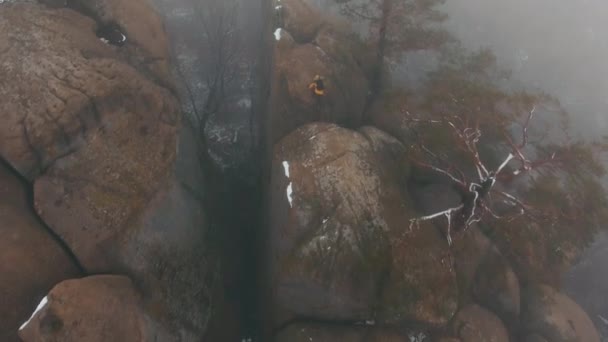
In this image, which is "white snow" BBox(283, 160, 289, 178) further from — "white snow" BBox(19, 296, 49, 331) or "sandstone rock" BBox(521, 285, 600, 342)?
"sandstone rock" BBox(521, 285, 600, 342)

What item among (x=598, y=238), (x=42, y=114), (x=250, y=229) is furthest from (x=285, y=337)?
(x=598, y=238)

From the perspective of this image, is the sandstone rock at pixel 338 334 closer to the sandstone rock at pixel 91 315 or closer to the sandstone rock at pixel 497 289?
the sandstone rock at pixel 497 289

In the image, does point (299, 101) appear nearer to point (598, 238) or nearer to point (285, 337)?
point (285, 337)

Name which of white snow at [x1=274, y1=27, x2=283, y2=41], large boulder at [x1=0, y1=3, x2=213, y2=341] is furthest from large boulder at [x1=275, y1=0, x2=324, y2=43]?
large boulder at [x1=0, y1=3, x2=213, y2=341]

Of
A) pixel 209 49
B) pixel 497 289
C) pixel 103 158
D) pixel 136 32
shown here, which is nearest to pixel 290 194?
pixel 103 158

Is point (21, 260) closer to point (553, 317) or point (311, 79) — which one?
point (311, 79)

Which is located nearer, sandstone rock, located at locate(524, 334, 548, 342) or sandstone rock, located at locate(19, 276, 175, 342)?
sandstone rock, located at locate(19, 276, 175, 342)
